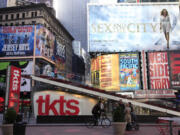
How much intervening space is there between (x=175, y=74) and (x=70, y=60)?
2253 inches

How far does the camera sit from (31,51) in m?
55.0

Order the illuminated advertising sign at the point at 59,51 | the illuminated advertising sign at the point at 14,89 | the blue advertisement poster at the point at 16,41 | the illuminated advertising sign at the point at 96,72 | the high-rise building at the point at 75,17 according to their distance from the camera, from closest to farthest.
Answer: the illuminated advertising sign at the point at 14,89 < the illuminated advertising sign at the point at 96,72 < the blue advertisement poster at the point at 16,41 < the illuminated advertising sign at the point at 59,51 < the high-rise building at the point at 75,17

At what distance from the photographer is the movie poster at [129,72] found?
1764 inches

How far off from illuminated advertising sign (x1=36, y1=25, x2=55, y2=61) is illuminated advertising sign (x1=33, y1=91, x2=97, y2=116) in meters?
34.6

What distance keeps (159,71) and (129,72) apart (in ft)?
21.2

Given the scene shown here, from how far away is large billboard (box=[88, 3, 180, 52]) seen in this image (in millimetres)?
46500

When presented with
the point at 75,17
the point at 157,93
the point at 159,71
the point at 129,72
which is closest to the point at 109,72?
the point at 129,72

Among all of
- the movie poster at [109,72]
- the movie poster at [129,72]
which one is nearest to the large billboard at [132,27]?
the movie poster at [129,72]

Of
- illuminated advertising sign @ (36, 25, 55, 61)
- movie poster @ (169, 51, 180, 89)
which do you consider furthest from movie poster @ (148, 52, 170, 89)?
illuminated advertising sign @ (36, 25, 55, 61)

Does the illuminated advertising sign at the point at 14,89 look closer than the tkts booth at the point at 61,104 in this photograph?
Yes

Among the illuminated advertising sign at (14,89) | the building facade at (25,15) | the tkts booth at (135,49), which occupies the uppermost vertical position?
the building facade at (25,15)

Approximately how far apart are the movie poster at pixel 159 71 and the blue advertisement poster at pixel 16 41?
1213 inches

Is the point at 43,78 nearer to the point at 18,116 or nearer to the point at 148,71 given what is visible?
the point at 18,116

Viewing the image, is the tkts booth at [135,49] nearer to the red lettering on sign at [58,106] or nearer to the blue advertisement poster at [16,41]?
the blue advertisement poster at [16,41]
